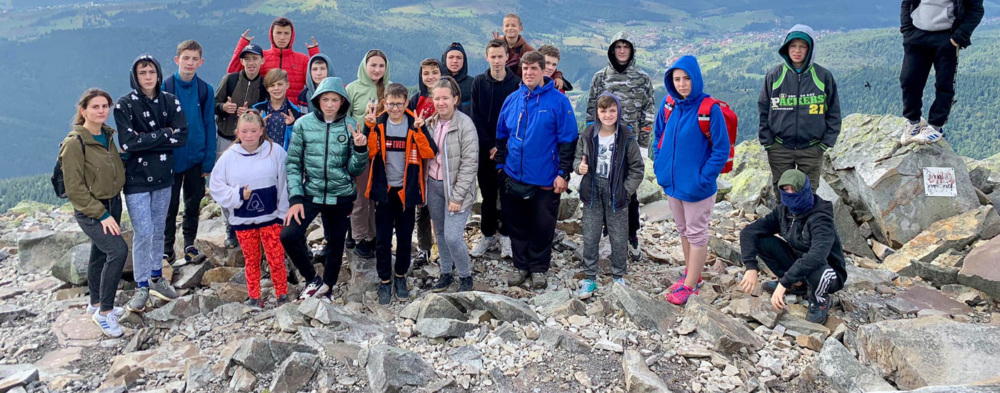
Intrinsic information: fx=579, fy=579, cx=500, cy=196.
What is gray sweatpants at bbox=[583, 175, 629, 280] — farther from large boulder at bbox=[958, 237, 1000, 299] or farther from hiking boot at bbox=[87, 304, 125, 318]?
hiking boot at bbox=[87, 304, 125, 318]

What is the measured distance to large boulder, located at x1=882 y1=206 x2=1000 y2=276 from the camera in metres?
9.20

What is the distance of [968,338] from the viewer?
589 centimetres

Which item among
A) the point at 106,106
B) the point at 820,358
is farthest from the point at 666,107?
the point at 106,106

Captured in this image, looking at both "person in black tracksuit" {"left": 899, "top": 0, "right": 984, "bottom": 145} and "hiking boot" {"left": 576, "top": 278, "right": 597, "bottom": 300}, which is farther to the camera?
"person in black tracksuit" {"left": 899, "top": 0, "right": 984, "bottom": 145}

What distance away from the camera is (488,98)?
7945 millimetres

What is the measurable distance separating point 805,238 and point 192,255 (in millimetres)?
8434

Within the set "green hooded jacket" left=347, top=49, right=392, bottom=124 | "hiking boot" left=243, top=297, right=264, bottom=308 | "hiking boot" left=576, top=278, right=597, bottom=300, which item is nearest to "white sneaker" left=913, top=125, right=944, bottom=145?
"hiking boot" left=576, top=278, right=597, bottom=300

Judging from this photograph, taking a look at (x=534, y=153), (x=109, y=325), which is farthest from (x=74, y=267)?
(x=534, y=153)

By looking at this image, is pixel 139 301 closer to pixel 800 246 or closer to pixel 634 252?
pixel 634 252

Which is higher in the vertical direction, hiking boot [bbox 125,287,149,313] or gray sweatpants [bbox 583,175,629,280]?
gray sweatpants [bbox 583,175,629,280]

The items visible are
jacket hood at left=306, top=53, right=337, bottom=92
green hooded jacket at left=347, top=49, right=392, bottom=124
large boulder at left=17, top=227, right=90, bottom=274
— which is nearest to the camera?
green hooded jacket at left=347, top=49, right=392, bottom=124

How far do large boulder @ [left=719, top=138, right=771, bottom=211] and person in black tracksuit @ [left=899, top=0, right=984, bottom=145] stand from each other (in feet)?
9.53

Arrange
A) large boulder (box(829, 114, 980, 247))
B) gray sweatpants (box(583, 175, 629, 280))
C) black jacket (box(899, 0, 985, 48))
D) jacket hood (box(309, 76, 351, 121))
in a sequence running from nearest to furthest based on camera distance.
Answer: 1. jacket hood (box(309, 76, 351, 121))
2. gray sweatpants (box(583, 175, 629, 280))
3. black jacket (box(899, 0, 985, 48))
4. large boulder (box(829, 114, 980, 247))

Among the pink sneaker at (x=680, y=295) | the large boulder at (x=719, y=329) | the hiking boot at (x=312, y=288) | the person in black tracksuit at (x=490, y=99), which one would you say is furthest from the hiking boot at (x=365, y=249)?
the large boulder at (x=719, y=329)
